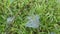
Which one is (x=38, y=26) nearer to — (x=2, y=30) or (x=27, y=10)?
(x=27, y=10)

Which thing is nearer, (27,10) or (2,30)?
(2,30)

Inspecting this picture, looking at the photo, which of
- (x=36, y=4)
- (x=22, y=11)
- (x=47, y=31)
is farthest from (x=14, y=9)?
(x=47, y=31)

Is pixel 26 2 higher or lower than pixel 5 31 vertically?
higher

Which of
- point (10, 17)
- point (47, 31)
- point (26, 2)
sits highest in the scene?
point (26, 2)

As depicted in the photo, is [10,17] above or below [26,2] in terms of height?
below

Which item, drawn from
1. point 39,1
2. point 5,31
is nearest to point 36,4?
point 39,1

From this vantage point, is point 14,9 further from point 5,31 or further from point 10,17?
point 5,31
